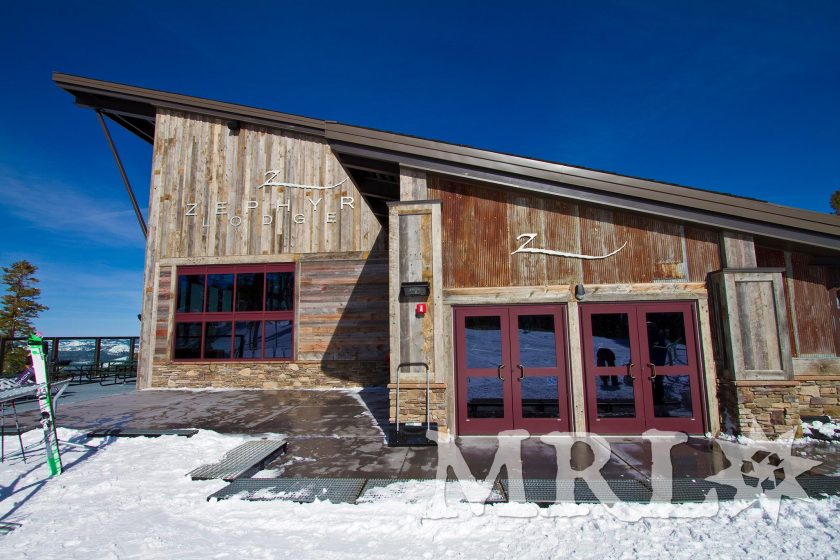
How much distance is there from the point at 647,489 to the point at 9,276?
1365 inches

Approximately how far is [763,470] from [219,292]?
13728 millimetres

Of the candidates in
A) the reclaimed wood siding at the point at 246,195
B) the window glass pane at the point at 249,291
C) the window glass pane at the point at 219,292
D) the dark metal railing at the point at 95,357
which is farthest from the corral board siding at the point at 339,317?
the dark metal railing at the point at 95,357

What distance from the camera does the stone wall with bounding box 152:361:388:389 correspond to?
12.8m

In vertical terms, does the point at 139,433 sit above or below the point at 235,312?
below

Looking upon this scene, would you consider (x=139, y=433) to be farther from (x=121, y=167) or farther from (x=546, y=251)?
(x=121, y=167)

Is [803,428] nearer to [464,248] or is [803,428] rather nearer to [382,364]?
[464,248]

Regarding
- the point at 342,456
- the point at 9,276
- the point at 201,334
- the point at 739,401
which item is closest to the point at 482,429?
the point at 342,456

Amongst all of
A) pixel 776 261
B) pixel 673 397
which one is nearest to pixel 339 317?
pixel 673 397

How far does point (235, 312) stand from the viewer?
13.5 m

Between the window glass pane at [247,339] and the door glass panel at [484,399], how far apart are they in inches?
322

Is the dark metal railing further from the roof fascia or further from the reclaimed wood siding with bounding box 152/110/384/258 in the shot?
the roof fascia

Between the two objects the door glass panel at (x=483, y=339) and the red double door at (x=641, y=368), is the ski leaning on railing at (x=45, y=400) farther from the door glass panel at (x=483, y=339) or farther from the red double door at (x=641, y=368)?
the red double door at (x=641, y=368)

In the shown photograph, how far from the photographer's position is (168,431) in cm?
716

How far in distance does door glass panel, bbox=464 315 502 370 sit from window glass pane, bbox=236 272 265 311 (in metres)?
8.47
